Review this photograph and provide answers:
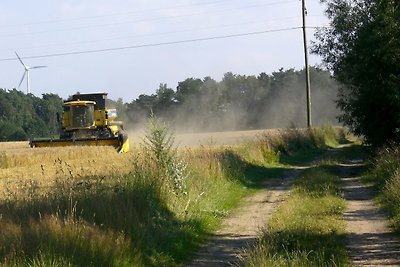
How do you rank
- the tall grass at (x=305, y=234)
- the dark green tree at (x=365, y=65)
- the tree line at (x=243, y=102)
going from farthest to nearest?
the tree line at (x=243, y=102) → the dark green tree at (x=365, y=65) → the tall grass at (x=305, y=234)

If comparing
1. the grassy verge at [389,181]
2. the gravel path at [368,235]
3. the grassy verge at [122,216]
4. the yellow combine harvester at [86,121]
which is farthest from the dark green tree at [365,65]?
the yellow combine harvester at [86,121]

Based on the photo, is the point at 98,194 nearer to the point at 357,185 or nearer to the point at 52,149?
the point at 357,185

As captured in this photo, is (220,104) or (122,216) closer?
(122,216)

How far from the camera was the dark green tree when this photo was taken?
2494 cm

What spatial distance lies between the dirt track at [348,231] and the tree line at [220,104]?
2695 inches

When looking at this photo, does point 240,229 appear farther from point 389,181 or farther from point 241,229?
point 389,181

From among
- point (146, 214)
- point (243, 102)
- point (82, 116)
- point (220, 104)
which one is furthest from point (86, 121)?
point (243, 102)

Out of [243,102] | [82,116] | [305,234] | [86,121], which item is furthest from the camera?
[243,102]

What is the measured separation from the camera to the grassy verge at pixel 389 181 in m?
15.2

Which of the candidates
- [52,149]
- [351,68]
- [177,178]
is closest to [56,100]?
[52,149]

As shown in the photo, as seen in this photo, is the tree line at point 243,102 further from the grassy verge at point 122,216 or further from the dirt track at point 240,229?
the grassy verge at point 122,216

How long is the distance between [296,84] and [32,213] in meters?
111

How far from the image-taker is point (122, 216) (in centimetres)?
1182

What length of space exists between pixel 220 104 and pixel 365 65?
284 feet
